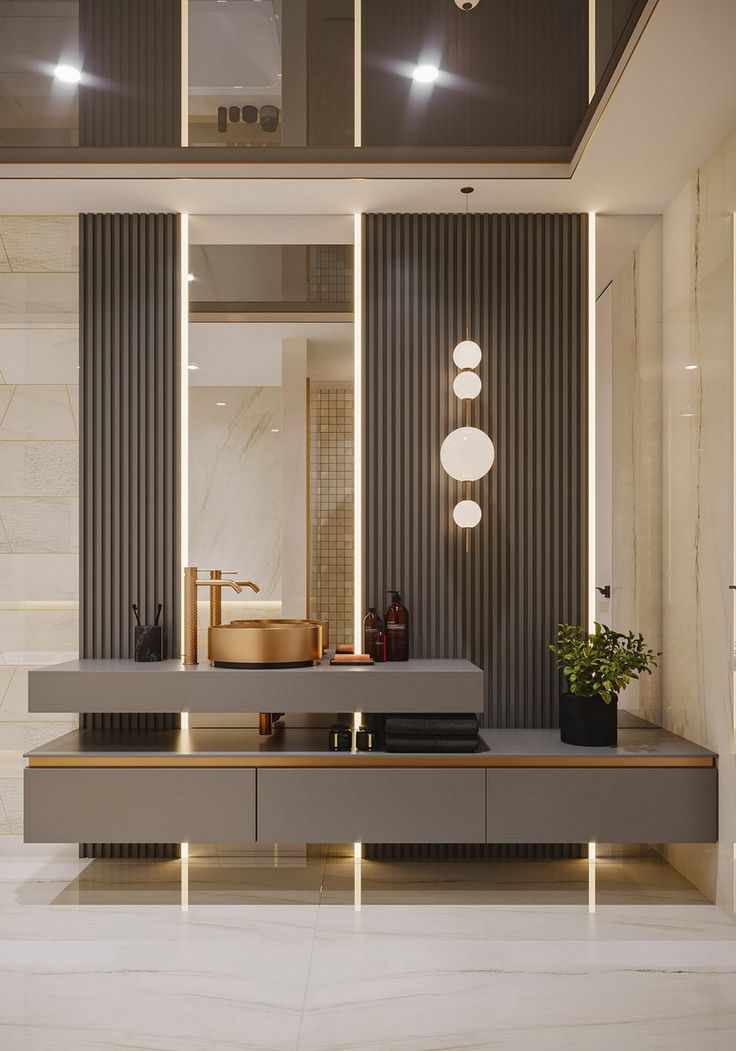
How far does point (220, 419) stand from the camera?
337cm

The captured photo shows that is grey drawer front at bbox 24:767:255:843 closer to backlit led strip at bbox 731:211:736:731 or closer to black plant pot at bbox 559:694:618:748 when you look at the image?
black plant pot at bbox 559:694:618:748

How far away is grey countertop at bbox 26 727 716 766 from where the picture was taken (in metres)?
2.87

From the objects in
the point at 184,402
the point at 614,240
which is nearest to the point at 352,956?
the point at 184,402

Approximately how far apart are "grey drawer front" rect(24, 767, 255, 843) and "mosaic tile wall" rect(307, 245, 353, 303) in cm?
181

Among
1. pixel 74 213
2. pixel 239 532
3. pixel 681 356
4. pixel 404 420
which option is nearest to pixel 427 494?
pixel 404 420

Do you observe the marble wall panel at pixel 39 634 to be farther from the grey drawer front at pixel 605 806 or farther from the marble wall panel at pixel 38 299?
the grey drawer front at pixel 605 806

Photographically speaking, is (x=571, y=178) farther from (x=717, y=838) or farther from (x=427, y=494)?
(x=717, y=838)

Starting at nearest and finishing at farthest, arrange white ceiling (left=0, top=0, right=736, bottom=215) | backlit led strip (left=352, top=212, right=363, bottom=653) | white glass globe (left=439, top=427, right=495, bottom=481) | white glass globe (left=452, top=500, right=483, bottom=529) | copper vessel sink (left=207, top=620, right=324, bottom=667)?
white ceiling (left=0, top=0, right=736, bottom=215)
copper vessel sink (left=207, top=620, right=324, bottom=667)
white glass globe (left=439, top=427, right=495, bottom=481)
white glass globe (left=452, top=500, right=483, bottom=529)
backlit led strip (left=352, top=212, right=363, bottom=653)

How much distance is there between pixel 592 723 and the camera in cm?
300

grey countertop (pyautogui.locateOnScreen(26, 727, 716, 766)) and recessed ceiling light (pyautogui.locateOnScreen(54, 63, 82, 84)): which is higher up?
recessed ceiling light (pyautogui.locateOnScreen(54, 63, 82, 84))

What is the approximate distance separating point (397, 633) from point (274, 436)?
0.89m

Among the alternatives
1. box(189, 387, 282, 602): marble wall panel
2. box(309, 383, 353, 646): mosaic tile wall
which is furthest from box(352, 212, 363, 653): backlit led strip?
box(189, 387, 282, 602): marble wall panel

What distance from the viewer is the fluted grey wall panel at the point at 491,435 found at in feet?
11.0

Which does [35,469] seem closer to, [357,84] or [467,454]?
[467,454]
